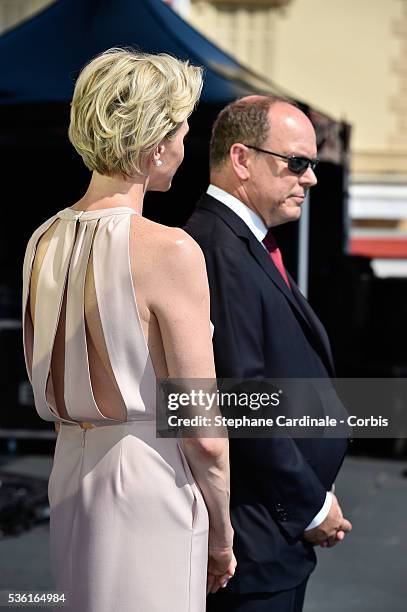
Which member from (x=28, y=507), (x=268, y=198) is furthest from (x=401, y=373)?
(x=268, y=198)

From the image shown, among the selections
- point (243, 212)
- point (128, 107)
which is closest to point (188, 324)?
point (128, 107)

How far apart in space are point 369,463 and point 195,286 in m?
4.95

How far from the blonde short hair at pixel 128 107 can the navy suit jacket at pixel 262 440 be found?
409 mm

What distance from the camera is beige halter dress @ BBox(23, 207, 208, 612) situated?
5.98ft

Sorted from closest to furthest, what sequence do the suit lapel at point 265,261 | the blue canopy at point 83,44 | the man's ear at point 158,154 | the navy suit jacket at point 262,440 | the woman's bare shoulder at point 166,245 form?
1. the woman's bare shoulder at point 166,245
2. the man's ear at point 158,154
3. the navy suit jacket at point 262,440
4. the suit lapel at point 265,261
5. the blue canopy at point 83,44

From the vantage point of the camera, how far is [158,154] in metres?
1.91

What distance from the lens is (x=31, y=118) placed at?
16.4 feet

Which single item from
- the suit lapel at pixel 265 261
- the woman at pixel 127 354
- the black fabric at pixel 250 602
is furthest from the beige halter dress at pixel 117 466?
the suit lapel at pixel 265 261

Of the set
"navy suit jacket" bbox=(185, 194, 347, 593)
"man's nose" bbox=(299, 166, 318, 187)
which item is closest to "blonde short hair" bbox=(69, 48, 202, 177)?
"navy suit jacket" bbox=(185, 194, 347, 593)

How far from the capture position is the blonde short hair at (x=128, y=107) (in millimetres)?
1842

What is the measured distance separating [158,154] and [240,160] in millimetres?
512

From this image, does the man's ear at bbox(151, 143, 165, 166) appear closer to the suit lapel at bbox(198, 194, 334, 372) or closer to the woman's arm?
the woman's arm

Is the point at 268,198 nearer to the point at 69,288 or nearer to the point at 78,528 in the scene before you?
the point at 69,288

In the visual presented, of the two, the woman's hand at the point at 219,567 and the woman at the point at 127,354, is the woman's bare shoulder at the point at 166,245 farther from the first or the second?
the woman's hand at the point at 219,567
